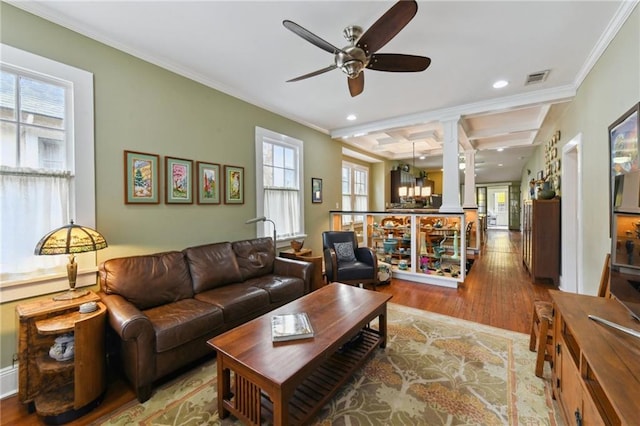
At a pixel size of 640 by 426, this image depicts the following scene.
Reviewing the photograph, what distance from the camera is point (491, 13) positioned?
206 centimetres

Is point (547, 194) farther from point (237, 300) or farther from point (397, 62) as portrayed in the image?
point (237, 300)

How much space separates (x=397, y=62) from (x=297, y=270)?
96.3 inches

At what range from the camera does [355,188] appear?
7508mm

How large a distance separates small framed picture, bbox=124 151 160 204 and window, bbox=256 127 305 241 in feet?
4.53

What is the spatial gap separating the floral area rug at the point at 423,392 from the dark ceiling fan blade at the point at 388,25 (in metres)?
2.53

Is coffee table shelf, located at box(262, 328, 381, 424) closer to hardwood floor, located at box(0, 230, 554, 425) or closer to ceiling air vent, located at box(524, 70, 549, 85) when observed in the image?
hardwood floor, located at box(0, 230, 554, 425)

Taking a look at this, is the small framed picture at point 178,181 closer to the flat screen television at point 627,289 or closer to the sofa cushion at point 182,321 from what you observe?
the sofa cushion at point 182,321

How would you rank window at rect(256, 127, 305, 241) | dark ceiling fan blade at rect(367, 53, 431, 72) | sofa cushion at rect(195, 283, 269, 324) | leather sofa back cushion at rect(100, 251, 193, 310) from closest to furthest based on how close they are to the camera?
dark ceiling fan blade at rect(367, 53, 431, 72) → leather sofa back cushion at rect(100, 251, 193, 310) → sofa cushion at rect(195, 283, 269, 324) → window at rect(256, 127, 305, 241)

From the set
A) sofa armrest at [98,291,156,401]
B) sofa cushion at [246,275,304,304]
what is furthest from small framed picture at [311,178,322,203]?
sofa armrest at [98,291,156,401]

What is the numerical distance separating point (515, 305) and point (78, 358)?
14.6 feet

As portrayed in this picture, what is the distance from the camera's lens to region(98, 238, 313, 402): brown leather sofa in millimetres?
1836

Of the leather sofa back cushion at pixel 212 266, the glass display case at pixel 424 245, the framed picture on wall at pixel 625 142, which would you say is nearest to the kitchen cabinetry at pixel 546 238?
the glass display case at pixel 424 245

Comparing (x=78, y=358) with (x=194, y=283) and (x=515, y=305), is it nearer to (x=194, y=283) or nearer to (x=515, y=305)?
(x=194, y=283)

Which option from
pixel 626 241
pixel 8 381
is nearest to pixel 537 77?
pixel 626 241
